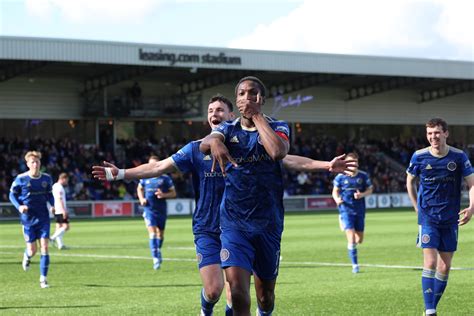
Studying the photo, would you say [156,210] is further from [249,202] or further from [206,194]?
[249,202]

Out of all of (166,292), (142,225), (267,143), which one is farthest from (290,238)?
(267,143)

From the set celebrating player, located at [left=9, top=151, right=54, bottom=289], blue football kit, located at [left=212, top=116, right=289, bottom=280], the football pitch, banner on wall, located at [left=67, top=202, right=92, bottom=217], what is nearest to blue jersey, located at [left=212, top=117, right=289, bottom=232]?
blue football kit, located at [left=212, top=116, right=289, bottom=280]

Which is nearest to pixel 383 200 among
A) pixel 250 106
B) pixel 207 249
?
pixel 207 249

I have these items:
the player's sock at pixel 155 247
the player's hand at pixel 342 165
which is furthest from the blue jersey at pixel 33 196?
the player's hand at pixel 342 165

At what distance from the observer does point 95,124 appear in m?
55.9

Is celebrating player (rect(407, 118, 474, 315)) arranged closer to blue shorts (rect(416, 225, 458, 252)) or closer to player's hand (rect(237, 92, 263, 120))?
blue shorts (rect(416, 225, 458, 252))

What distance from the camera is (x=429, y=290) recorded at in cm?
1128

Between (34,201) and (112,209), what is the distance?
101ft

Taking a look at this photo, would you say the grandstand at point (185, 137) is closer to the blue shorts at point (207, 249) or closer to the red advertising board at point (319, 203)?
the red advertising board at point (319, 203)

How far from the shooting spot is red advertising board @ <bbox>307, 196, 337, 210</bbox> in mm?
52156

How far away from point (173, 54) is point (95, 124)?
294 inches

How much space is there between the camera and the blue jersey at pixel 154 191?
19.8 m

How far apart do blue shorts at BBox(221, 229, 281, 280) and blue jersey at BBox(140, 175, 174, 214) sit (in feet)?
38.9

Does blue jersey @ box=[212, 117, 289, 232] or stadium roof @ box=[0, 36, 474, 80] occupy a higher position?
stadium roof @ box=[0, 36, 474, 80]
